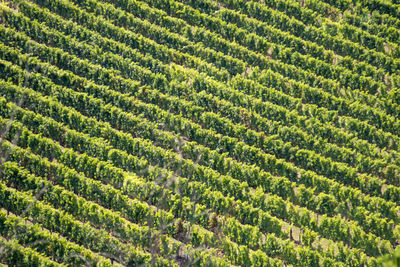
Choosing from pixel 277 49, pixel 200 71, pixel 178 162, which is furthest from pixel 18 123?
pixel 277 49

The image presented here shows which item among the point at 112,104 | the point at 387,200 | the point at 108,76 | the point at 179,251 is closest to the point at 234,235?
the point at 179,251

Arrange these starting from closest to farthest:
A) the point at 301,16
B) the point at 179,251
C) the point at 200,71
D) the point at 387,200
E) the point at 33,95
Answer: the point at 179,251 → the point at 387,200 → the point at 33,95 → the point at 200,71 → the point at 301,16

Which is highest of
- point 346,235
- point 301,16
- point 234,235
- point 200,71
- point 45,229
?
point 301,16

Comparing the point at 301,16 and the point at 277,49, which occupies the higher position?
the point at 301,16

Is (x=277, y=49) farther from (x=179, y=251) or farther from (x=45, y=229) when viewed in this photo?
(x=45, y=229)

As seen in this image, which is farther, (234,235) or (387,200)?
(387,200)

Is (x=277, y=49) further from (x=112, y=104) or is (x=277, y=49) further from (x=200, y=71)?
(x=112, y=104)

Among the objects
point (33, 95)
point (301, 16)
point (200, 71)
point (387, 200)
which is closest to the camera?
point (387, 200)
